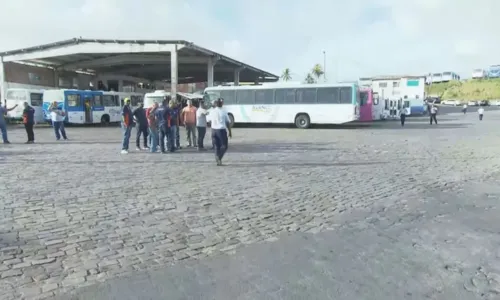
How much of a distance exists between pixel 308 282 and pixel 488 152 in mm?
11926

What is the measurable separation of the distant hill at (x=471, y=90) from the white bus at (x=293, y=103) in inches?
3519

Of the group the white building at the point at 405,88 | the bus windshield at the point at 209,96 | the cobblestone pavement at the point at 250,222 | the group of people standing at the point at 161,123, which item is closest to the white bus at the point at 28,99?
the bus windshield at the point at 209,96

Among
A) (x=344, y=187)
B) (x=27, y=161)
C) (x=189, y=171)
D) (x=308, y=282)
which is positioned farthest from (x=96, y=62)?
(x=308, y=282)

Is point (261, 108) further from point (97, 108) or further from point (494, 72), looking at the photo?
point (494, 72)

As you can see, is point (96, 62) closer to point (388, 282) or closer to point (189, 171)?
point (189, 171)

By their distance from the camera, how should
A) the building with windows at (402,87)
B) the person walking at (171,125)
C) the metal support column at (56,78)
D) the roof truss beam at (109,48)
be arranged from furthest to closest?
1. the building with windows at (402,87)
2. the metal support column at (56,78)
3. the roof truss beam at (109,48)
4. the person walking at (171,125)

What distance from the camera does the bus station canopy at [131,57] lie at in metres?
31.4

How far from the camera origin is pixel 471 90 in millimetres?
104938

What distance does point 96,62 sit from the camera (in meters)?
40.0

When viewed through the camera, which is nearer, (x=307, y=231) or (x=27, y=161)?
(x=307, y=231)

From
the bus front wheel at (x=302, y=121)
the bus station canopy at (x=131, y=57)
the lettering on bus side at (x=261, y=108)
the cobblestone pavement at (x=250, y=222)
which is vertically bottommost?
the cobblestone pavement at (x=250, y=222)

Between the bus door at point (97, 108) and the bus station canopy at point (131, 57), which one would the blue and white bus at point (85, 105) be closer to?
the bus door at point (97, 108)

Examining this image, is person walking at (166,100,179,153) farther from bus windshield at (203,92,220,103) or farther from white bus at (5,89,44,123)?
white bus at (5,89,44,123)

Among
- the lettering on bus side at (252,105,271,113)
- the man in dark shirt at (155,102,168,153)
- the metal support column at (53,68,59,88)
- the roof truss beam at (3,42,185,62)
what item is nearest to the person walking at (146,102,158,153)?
the man in dark shirt at (155,102,168,153)
